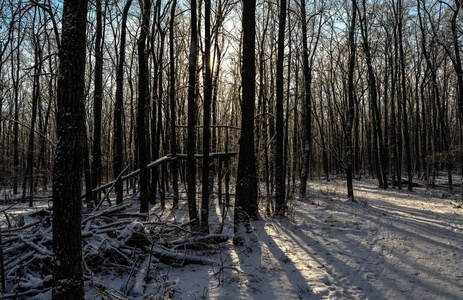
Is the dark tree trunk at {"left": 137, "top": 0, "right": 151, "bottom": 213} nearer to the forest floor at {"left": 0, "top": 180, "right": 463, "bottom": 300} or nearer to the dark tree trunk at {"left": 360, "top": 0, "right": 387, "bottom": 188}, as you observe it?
the forest floor at {"left": 0, "top": 180, "right": 463, "bottom": 300}

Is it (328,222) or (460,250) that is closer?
(460,250)

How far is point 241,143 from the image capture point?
24.6ft

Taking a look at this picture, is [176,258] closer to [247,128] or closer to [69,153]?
[69,153]

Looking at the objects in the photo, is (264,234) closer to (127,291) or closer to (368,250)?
(368,250)

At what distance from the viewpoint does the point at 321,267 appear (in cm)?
562

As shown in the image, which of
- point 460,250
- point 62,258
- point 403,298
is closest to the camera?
point 62,258

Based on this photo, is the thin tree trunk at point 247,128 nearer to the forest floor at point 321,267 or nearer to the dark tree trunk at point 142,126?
the forest floor at point 321,267

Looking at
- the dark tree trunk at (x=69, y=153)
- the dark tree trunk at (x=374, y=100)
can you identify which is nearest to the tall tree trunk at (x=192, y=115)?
the dark tree trunk at (x=69, y=153)

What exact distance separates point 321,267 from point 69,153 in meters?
4.79

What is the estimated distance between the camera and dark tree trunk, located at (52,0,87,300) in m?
3.01

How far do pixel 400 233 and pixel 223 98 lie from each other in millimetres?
21135

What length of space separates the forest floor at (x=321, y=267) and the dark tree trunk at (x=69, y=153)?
2.71 ft

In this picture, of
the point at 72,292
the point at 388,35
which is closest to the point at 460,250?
the point at 72,292

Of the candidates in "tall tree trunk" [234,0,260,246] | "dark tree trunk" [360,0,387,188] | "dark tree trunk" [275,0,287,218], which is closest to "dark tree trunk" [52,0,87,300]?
"tall tree trunk" [234,0,260,246]
